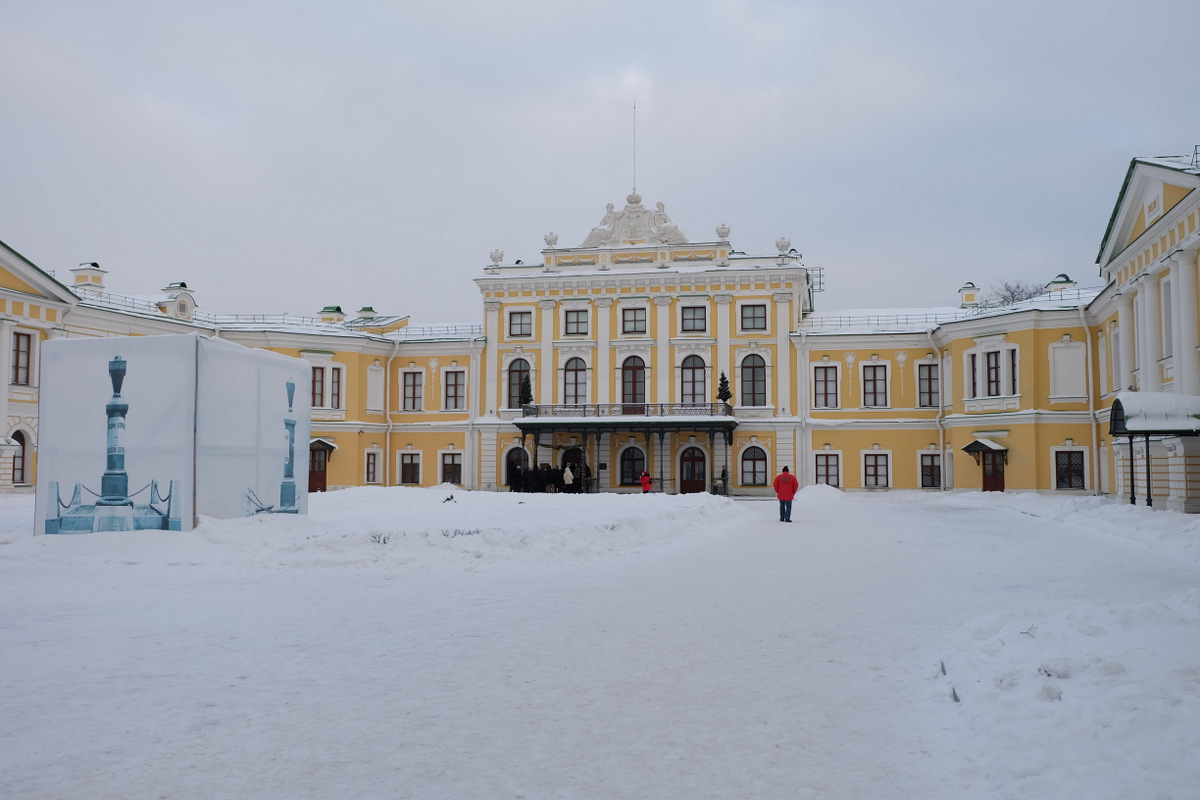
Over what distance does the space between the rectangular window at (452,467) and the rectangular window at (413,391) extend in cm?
259

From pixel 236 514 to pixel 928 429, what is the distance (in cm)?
2721

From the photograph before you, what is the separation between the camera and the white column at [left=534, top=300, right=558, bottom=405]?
35.8 meters

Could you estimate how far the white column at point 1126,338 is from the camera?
23.0 metres

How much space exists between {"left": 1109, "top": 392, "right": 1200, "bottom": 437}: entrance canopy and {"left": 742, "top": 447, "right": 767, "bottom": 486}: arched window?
16608 millimetres

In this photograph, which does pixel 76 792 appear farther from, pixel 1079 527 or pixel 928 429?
pixel 928 429

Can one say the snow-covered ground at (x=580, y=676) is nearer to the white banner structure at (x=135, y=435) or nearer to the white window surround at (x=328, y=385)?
the white banner structure at (x=135, y=435)

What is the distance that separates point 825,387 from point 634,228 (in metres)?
10.1

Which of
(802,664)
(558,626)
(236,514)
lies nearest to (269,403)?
(236,514)

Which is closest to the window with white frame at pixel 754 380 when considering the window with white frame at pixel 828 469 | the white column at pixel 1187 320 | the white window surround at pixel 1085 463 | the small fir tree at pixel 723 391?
the small fir tree at pixel 723 391

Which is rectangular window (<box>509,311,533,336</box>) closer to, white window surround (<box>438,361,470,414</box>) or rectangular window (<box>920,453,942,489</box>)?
white window surround (<box>438,361,470,414</box>)

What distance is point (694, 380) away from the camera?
35219mm

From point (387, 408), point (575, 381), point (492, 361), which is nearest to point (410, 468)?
point (387, 408)

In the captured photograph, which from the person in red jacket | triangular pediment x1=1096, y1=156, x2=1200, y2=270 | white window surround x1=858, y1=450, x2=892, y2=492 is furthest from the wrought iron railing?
the person in red jacket

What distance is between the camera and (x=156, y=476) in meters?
11.9
